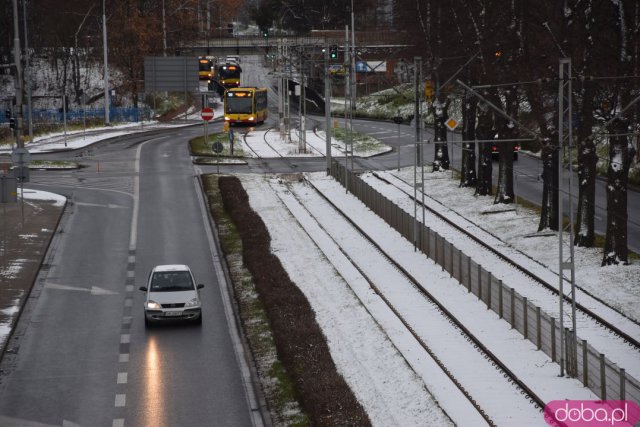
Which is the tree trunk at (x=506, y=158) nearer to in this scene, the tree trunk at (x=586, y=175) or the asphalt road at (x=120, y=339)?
the tree trunk at (x=586, y=175)

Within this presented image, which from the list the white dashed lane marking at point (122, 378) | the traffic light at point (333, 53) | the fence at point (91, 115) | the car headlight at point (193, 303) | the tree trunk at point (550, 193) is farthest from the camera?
the fence at point (91, 115)

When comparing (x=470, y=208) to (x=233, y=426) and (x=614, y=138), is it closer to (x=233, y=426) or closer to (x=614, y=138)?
(x=614, y=138)

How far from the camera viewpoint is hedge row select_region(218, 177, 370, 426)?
22719mm

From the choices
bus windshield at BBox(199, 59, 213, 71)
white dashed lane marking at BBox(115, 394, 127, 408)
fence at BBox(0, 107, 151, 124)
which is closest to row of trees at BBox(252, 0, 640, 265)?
white dashed lane marking at BBox(115, 394, 127, 408)

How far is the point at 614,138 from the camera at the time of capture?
39.1 meters

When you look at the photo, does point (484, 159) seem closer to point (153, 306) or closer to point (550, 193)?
point (550, 193)

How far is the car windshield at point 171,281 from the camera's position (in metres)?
33.2

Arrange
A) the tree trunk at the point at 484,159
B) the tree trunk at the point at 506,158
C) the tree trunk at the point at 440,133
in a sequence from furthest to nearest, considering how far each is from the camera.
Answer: the tree trunk at the point at 440,133
the tree trunk at the point at 484,159
the tree trunk at the point at 506,158

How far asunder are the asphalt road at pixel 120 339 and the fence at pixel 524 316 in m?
7.94

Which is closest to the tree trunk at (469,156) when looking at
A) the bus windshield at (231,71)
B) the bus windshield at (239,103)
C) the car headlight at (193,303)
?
the car headlight at (193,303)

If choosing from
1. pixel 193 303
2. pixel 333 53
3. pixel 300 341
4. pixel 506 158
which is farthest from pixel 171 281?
pixel 333 53

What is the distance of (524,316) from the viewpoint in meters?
30.0

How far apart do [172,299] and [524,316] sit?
1048 centimetres

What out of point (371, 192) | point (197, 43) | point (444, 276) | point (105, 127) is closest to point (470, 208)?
point (371, 192)
